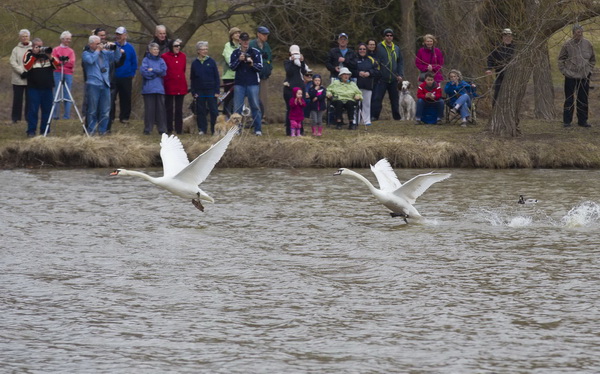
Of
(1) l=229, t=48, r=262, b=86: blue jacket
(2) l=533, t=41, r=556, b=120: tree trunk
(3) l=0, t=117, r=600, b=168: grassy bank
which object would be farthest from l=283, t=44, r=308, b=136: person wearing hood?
(2) l=533, t=41, r=556, b=120: tree trunk

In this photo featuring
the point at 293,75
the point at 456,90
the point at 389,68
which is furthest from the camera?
the point at 389,68

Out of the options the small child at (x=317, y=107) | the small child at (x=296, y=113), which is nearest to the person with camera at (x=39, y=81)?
the small child at (x=296, y=113)

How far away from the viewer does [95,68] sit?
21.9m

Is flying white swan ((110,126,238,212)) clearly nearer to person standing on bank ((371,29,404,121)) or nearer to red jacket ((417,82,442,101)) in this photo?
red jacket ((417,82,442,101))

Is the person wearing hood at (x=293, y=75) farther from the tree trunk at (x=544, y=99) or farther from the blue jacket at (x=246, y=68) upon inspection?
the tree trunk at (x=544, y=99)

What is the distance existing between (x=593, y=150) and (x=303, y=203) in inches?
270

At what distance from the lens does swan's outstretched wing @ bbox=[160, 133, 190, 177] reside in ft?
50.9

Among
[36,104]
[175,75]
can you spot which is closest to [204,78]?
[175,75]

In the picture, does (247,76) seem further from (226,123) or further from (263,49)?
(263,49)

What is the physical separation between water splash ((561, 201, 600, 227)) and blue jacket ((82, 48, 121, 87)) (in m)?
9.99

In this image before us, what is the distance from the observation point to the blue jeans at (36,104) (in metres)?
22.2

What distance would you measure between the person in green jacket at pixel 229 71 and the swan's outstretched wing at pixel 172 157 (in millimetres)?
7099

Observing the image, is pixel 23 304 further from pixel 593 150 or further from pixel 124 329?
pixel 593 150

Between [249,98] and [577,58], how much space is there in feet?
21.1
